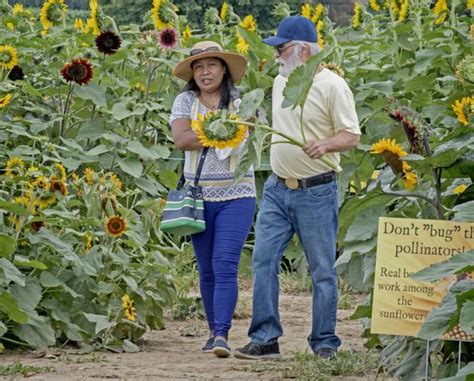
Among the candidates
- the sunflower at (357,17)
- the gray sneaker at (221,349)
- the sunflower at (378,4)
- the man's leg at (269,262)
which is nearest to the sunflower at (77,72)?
the man's leg at (269,262)

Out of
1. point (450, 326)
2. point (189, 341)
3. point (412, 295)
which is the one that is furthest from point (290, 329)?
point (450, 326)

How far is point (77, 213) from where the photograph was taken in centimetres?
755

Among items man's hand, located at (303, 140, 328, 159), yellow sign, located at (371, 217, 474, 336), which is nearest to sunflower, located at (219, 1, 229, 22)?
man's hand, located at (303, 140, 328, 159)

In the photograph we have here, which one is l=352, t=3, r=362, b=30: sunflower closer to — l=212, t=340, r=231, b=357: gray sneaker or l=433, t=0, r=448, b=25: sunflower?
l=433, t=0, r=448, b=25: sunflower

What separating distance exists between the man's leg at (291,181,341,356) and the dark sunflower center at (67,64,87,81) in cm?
188

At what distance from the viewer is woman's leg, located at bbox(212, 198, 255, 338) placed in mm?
7098

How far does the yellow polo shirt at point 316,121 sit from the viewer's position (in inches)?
263

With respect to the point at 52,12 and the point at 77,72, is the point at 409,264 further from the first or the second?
the point at 52,12

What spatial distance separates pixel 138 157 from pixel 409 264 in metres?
4.27

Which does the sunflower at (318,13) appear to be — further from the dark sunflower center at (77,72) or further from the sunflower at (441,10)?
the dark sunflower center at (77,72)

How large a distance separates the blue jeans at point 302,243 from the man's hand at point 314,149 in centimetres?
54

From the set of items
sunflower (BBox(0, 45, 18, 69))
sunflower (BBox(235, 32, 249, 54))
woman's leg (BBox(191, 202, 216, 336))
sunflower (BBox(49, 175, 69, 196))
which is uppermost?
sunflower (BBox(235, 32, 249, 54))

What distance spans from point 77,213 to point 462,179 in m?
2.90

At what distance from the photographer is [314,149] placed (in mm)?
6125
